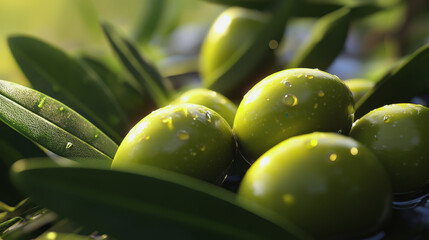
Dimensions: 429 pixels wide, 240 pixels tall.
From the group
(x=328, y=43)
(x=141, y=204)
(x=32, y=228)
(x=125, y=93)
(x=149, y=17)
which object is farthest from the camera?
(x=149, y=17)

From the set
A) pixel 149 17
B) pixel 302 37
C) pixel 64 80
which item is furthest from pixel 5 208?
pixel 302 37

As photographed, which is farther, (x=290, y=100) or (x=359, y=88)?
(x=359, y=88)

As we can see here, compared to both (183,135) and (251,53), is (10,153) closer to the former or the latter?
(183,135)

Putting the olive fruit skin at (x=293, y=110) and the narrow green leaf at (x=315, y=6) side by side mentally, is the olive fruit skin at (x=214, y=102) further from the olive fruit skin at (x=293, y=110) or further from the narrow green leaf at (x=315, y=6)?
the narrow green leaf at (x=315, y=6)

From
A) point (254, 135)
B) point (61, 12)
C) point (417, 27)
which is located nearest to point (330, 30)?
point (254, 135)

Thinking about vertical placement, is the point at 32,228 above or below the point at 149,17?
below

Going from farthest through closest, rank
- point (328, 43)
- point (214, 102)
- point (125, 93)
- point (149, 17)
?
point (149, 17)
point (125, 93)
point (328, 43)
point (214, 102)

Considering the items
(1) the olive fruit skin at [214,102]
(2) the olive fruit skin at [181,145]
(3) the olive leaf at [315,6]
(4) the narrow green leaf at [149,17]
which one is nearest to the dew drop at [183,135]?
(2) the olive fruit skin at [181,145]
